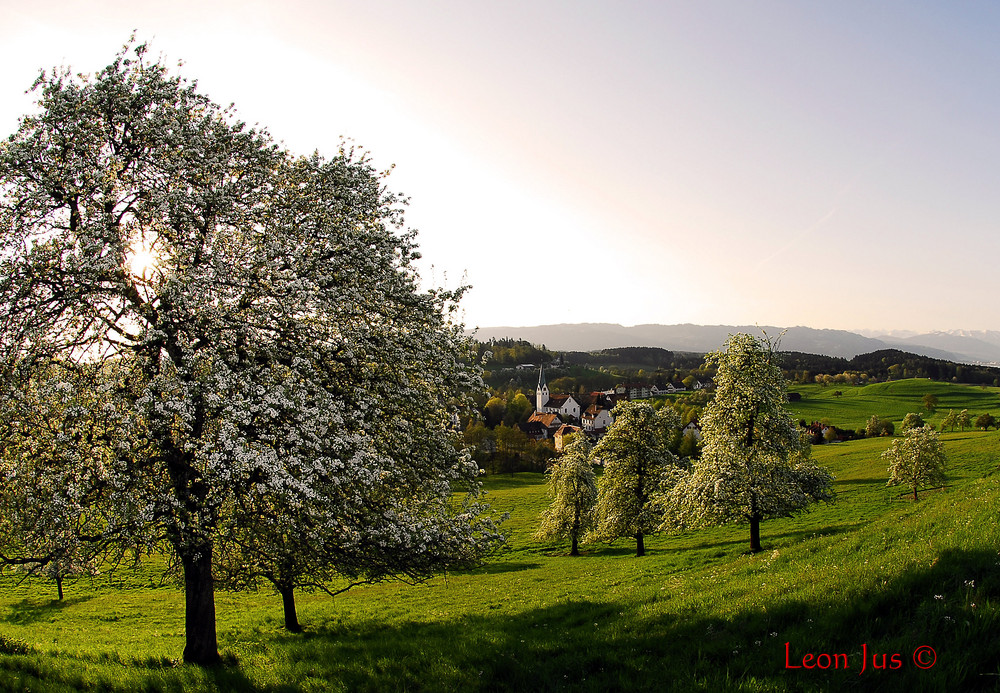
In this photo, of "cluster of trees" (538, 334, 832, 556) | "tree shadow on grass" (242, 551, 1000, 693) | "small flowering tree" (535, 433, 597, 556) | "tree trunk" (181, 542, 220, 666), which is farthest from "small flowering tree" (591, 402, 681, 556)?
"tree trunk" (181, 542, 220, 666)

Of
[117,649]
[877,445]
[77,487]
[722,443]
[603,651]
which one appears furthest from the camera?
[877,445]

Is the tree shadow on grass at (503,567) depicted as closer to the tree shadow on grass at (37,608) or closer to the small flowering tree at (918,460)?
the tree shadow on grass at (37,608)

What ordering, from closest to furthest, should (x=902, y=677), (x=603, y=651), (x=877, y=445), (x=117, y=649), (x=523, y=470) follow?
(x=902, y=677) < (x=603, y=651) < (x=117, y=649) < (x=877, y=445) < (x=523, y=470)

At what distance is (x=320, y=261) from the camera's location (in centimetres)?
1394

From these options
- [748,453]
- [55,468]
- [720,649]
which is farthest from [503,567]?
[720,649]

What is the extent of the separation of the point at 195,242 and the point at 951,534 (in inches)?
760

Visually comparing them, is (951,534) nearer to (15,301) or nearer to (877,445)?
(15,301)

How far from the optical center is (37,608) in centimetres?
3759

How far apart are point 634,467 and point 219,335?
3791cm

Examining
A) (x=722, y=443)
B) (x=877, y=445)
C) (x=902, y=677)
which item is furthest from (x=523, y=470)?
(x=902, y=677)

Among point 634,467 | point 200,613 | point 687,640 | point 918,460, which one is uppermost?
point 687,640

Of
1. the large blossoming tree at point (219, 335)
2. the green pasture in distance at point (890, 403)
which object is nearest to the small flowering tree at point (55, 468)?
the large blossoming tree at point (219, 335)

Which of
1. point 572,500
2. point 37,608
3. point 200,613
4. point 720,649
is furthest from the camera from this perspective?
point 572,500

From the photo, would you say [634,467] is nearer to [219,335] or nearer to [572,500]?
[572,500]
